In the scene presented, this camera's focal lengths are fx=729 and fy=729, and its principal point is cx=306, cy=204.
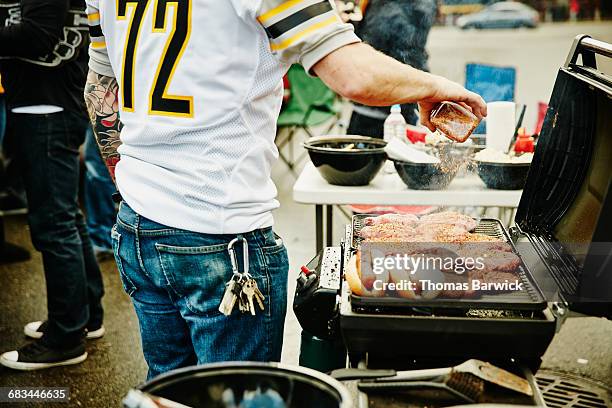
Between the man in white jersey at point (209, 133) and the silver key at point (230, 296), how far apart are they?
0.12ft

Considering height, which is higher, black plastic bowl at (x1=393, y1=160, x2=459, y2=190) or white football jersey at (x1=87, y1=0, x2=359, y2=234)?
white football jersey at (x1=87, y1=0, x2=359, y2=234)

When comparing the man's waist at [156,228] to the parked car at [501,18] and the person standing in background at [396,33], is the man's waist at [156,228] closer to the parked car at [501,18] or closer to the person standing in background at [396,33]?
the person standing in background at [396,33]

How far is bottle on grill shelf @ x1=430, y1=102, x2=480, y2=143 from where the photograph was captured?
145 cm

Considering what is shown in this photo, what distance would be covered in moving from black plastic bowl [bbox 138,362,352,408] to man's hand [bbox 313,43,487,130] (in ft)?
1.65

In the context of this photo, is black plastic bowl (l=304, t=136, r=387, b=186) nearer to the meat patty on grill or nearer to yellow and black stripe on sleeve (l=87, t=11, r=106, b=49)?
the meat patty on grill

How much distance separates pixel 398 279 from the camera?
50.9 inches

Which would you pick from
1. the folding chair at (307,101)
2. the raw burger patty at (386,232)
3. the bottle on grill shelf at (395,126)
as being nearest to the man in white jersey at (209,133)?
the raw burger patty at (386,232)

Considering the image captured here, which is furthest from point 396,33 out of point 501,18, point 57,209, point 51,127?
point 501,18

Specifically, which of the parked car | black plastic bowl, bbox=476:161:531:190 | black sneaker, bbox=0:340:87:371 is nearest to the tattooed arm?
black plastic bowl, bbox=476:161:531:190

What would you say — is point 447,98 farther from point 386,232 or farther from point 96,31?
point 96,31

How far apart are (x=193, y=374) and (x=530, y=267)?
0.78 meters

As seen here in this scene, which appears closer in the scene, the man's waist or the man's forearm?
the man's forearm

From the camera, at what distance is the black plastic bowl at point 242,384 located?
1117mm

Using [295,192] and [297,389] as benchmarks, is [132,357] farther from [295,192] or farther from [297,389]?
[297,389]
